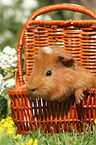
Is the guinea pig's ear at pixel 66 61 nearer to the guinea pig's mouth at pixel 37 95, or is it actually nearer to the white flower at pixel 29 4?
the guinea pig's mouth at pixel 37 95

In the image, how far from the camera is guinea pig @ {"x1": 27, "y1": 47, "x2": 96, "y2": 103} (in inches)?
79.4

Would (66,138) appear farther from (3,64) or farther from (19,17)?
(19,17)

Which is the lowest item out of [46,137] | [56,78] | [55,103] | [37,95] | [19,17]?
[46,137]

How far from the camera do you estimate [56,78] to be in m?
2.06

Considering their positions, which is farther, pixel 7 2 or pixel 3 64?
pixel 7 2

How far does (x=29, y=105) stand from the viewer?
7.61 ft

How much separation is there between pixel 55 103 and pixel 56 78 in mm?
343

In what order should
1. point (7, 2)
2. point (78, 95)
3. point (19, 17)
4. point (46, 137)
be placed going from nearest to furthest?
point (78, 95), point (46, 137), point (7, 2), point (19, 17)

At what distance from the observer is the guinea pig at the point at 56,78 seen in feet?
6.61

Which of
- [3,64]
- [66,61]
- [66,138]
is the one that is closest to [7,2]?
[3,64]

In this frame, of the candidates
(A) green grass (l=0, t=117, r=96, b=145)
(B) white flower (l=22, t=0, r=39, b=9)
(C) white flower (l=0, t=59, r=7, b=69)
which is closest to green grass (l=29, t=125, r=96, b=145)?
(A) green grass (l=0, t=117, r=96, b=145)

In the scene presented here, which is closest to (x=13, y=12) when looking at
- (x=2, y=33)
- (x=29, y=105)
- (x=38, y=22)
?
(x=2, y=33)

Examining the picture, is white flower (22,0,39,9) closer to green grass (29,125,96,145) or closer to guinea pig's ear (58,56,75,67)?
guinea pig's ear (58,56,75,67)

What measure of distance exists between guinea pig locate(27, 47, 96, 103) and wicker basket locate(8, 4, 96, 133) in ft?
0.43
